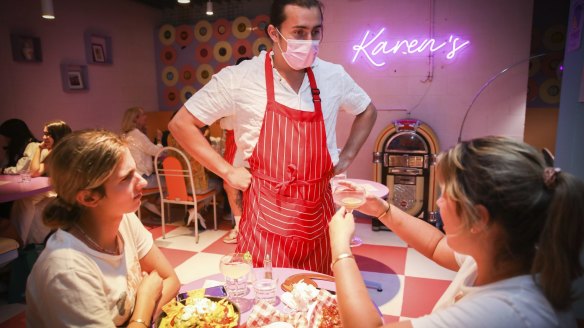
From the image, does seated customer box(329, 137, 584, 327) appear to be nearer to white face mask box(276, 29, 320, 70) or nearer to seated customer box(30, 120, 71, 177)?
white face mask box(276, 29, 320, 70)

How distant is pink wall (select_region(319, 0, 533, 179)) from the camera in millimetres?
4309

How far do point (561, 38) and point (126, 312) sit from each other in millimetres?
7115

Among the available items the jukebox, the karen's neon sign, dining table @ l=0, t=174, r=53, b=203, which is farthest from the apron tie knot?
the karen's neon sign

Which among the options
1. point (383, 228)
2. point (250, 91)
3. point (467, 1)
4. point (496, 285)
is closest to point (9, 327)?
point (250, 91)

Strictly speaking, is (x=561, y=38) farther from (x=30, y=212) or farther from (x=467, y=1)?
(x=30, y=212)

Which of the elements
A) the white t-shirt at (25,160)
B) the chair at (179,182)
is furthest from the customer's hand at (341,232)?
the white t-shirt at (25,160)

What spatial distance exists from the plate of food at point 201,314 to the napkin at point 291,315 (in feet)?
0.20

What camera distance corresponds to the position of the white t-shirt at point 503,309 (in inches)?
33.3

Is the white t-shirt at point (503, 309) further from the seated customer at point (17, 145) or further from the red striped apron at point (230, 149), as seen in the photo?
the seated customer at point (17, 145)

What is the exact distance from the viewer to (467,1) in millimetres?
4324

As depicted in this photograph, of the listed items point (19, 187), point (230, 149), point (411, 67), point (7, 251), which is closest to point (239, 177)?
point (230, 149)

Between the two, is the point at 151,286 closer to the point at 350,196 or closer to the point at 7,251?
the point at 350,196

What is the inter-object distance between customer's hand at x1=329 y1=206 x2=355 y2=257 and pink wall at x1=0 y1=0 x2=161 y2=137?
504 cm

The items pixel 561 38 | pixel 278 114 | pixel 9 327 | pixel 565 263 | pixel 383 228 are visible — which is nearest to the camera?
pixel 565 263
